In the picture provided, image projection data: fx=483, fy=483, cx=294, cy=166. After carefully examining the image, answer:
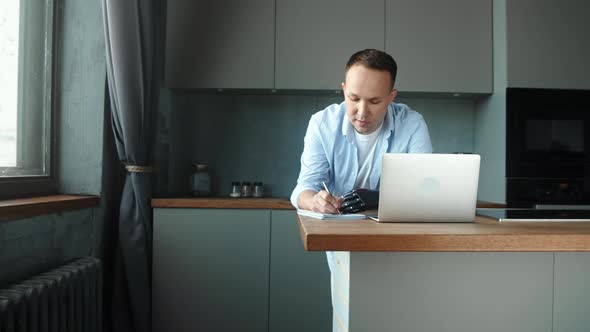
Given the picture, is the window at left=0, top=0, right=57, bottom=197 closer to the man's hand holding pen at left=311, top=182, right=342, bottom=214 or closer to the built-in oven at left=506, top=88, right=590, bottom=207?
the man's hand holding pen at left=311, top=182, right=342, bottom=214

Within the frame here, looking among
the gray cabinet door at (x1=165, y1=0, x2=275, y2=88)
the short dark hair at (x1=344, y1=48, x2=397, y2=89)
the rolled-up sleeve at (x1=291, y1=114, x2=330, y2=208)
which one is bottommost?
the rolled-up sleeve at (x1=291, y1=114, x2=330, y2=208)

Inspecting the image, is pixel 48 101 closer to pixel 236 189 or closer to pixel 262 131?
pixel 236 189

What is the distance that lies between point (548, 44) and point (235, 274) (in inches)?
81.6

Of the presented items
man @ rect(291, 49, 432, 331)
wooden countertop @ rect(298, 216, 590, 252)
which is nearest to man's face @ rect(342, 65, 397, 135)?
man @ rect(291, 49, 432, 331)

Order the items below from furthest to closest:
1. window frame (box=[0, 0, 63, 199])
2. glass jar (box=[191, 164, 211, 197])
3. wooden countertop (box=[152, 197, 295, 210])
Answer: glass jar (box=[191, 164, 211, 197])
wooden countertop (box=[152, 197, 295, 210])
window frame (box=[0, 0, 63, 199])

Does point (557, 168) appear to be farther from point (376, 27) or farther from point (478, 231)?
point (478, 231)

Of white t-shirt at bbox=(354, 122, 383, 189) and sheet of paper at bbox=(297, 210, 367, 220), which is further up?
white t-shirt at bbox=(354, 122, 383, 189)

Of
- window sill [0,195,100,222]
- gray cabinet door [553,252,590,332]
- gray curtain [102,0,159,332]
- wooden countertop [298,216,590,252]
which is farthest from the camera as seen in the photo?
gray curtain [102,0,159,332]

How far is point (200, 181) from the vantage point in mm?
2867

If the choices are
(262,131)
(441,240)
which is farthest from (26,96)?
(441,240)

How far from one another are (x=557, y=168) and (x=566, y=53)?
624 mm

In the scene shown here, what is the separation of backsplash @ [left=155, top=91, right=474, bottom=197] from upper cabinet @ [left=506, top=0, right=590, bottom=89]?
19.2 inches

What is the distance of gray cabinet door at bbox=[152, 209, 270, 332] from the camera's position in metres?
2.45

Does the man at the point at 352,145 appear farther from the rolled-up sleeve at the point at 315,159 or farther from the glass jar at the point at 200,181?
the glass jar at the point at 200,181
